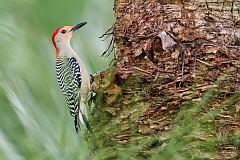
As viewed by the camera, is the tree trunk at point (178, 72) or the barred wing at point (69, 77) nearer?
the tree trunk at point (178, 72)

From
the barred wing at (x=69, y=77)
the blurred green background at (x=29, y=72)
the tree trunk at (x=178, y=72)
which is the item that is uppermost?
the blurred green background at (x=29, y=72)

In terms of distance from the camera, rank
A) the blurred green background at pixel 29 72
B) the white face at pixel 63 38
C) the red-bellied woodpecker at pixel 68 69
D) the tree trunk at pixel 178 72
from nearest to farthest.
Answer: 1. the blurred green background at pixel 29 72
2. the tree trunk at pixel 178 72
3. the red-bellied woodpecker at pixel 68 69
4. the white face at pixel 63 38

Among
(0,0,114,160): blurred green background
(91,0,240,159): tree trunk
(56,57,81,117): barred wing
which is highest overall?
(0,0,114,160): blurred green background

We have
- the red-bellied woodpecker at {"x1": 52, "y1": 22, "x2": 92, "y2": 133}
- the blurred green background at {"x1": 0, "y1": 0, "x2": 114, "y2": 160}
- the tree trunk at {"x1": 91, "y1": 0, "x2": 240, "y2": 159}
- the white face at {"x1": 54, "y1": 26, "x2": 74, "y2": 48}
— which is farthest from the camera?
the white face at {"x1": 54, "y1": 26, "x2": 74, "y2": 48}

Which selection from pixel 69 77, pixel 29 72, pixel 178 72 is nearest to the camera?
pixel 29 72

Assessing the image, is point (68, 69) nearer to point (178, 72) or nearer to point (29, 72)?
point (178, 72)

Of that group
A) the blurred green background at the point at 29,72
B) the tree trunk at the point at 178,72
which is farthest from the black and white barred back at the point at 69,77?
the blurred green background at the point at 29,72

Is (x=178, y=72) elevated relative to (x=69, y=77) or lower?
elevated

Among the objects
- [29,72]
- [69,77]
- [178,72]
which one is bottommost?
[69,77]

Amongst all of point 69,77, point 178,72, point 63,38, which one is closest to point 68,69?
point 69,77

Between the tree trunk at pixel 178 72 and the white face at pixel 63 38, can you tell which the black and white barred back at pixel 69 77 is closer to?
the white face at pixel 63 38

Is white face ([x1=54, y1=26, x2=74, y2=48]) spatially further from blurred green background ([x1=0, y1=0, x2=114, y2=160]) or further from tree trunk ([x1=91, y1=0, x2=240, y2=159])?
blurred green background ([x1=0, y1=0, x2=114, y2=160])

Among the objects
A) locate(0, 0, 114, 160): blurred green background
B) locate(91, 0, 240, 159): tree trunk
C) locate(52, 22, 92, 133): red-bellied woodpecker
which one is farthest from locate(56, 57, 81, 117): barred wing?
locate(0, 0, 114, 160): blurred green background

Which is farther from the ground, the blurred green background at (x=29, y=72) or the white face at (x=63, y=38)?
the blurred green background at (x=29, y=72)
